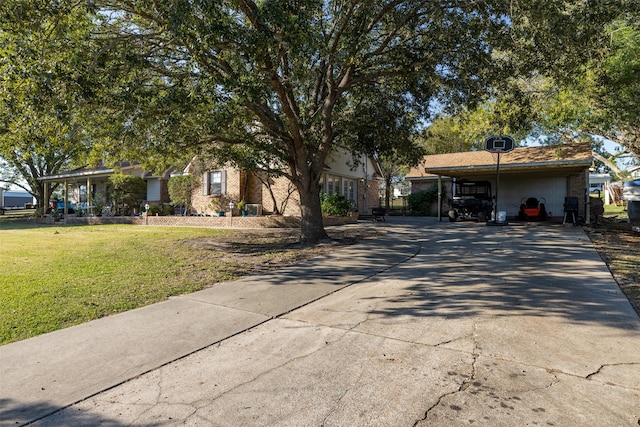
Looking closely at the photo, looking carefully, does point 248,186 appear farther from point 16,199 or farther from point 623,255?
point 16,199

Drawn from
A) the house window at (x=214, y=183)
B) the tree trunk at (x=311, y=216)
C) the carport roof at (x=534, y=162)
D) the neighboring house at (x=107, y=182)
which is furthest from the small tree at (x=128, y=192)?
the carport roof at (x=534, y=162)

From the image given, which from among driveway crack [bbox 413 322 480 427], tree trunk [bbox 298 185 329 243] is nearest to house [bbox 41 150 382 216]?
tree trunk [bbox 298 185 329 243]

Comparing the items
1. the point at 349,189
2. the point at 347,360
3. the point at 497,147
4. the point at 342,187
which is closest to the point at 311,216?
the point at 347,360

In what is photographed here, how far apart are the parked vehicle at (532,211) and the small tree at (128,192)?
23.3m

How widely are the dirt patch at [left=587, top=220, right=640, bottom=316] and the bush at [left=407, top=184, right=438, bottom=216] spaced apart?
40.2 ft

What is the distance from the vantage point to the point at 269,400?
3.02 m

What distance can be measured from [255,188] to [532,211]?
15.2 m

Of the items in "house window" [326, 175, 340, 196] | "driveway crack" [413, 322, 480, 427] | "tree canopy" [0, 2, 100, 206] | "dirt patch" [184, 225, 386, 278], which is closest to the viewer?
"driveway crack" [413, 322, 480, 427]

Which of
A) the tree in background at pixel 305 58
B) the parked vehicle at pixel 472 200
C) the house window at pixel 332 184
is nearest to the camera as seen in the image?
the tree in background at pixel 305 58

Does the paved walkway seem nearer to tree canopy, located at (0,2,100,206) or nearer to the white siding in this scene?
tree canopy, located at (0,2,100,206)

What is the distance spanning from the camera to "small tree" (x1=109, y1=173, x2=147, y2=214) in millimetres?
23686

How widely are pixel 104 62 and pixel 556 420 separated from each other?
9263mm

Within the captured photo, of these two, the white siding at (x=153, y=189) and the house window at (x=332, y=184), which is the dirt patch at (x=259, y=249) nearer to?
the house window at (x=332, y=184)

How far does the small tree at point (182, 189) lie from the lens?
22.5 m
